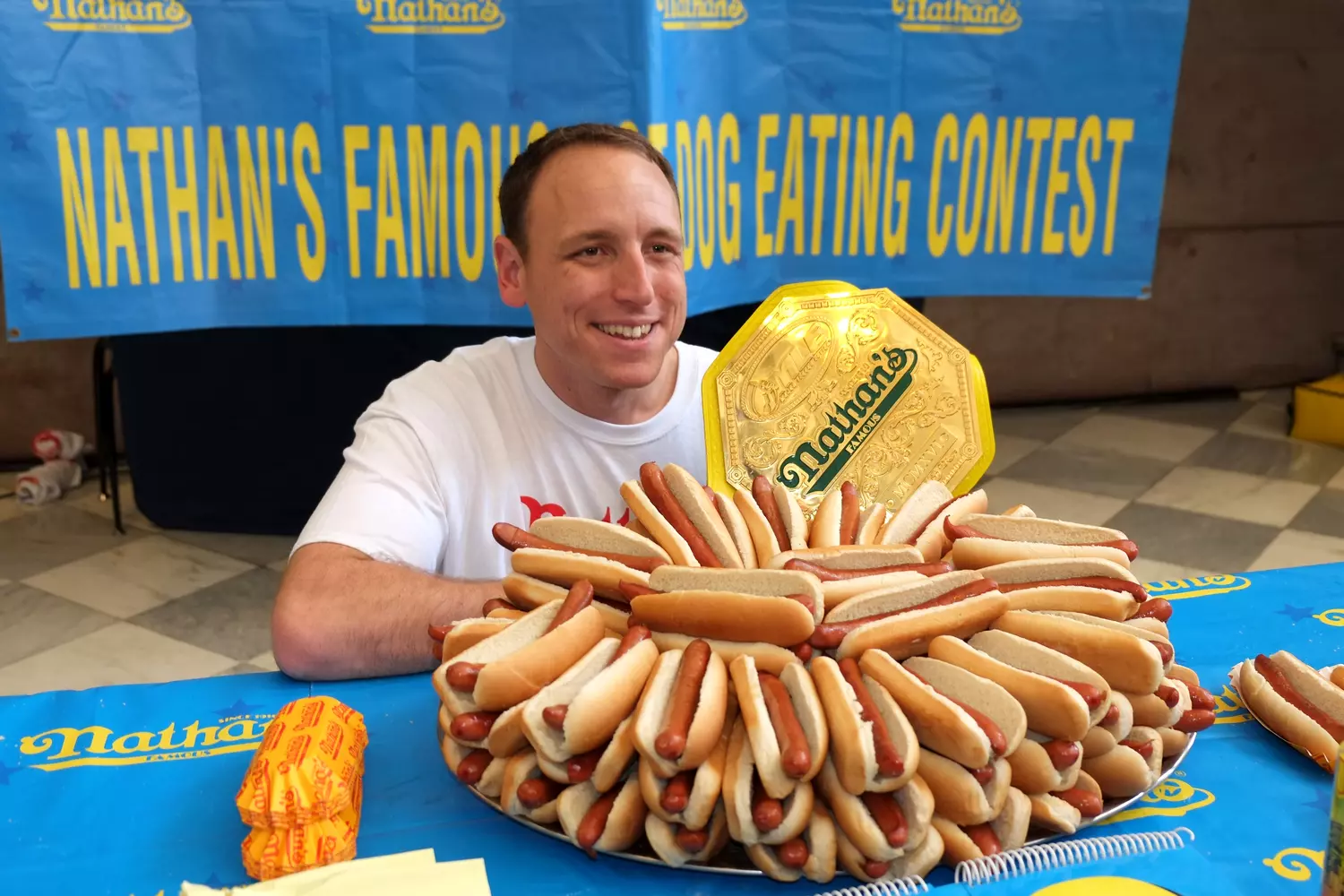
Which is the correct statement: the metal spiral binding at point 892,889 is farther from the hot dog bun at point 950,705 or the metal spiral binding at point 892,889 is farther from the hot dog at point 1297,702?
the hot dog at point 1297,702

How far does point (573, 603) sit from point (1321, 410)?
4.83 m

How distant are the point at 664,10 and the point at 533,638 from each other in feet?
7.22

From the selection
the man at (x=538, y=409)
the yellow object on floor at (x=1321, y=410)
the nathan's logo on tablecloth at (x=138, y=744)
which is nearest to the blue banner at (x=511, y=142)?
the man at (x=538, y=409)

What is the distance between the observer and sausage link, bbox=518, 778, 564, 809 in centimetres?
93

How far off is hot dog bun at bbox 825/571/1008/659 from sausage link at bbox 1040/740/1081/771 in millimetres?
131

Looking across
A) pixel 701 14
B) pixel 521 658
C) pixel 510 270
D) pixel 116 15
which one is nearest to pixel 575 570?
pixel 521 658

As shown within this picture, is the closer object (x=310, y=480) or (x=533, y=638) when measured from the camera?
(x=533, y=638)

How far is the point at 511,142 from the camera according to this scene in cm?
293

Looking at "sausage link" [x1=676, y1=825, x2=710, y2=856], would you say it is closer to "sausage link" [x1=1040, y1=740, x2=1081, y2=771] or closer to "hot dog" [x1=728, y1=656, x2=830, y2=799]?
"hot dog" [x1=728, y1=656, x2=830, y2=799]

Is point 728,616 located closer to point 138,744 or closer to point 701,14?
point 138,744

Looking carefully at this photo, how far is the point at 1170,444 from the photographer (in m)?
4.96

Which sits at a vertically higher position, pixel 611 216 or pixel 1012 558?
pixel 611 216

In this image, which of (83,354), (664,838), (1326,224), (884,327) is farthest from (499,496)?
(1326,224)

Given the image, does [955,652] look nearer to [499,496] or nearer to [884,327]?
[884,327]
